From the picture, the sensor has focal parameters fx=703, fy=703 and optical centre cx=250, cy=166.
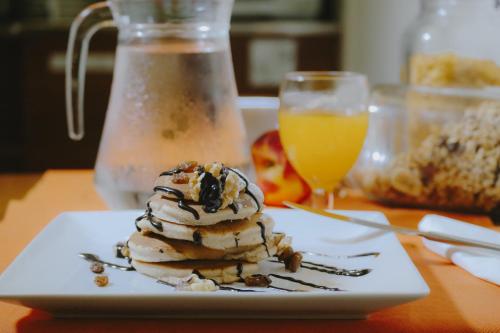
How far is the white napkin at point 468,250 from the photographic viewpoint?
76 centimetres

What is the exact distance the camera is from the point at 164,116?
3.35 feet

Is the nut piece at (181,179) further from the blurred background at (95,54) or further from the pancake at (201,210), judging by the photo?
the blurred background at (95,54)

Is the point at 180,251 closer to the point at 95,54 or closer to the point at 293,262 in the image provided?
the point at 293,262

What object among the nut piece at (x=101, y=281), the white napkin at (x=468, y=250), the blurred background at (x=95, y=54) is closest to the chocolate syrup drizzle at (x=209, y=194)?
the nut piece at (x=101, y=281)

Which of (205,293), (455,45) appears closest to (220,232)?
(205,293)

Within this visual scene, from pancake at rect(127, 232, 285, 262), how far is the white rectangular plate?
3cm

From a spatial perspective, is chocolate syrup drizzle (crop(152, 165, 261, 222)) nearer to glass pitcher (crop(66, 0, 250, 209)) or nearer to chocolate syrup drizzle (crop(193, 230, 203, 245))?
chocolate syrup drizzle (crop(193, 230, 203, 245))

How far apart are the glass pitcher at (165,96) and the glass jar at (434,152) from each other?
26 centimetres

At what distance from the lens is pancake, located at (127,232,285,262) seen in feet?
2.35

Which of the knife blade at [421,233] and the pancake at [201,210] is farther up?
the pancake at [201,210]

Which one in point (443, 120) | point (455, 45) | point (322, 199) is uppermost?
point (455, 45)

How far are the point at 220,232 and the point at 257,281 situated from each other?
62 millimetres

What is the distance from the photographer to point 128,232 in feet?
3.01

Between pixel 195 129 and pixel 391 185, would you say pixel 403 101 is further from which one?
pixel 195 129
